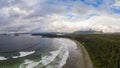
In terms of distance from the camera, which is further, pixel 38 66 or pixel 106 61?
pixel 106 61

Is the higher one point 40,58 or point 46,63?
point 40,58

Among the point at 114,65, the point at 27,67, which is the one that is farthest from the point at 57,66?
the point at 114,65

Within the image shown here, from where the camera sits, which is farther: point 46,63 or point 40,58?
point 40,58

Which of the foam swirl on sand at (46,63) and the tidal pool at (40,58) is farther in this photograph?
the tidal pool at (40,58)

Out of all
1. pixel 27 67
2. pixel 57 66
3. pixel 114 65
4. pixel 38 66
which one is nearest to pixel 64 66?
pixel 57 66

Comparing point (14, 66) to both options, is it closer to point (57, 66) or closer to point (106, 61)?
point (57, 66)

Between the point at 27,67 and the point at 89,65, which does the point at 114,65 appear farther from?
the point at 27,67

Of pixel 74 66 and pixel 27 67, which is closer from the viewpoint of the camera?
pixel 27 67

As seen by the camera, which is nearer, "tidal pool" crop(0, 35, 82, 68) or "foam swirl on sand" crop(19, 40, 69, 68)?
"foam swirl on sand" crop(19, 40, 69, 68)
